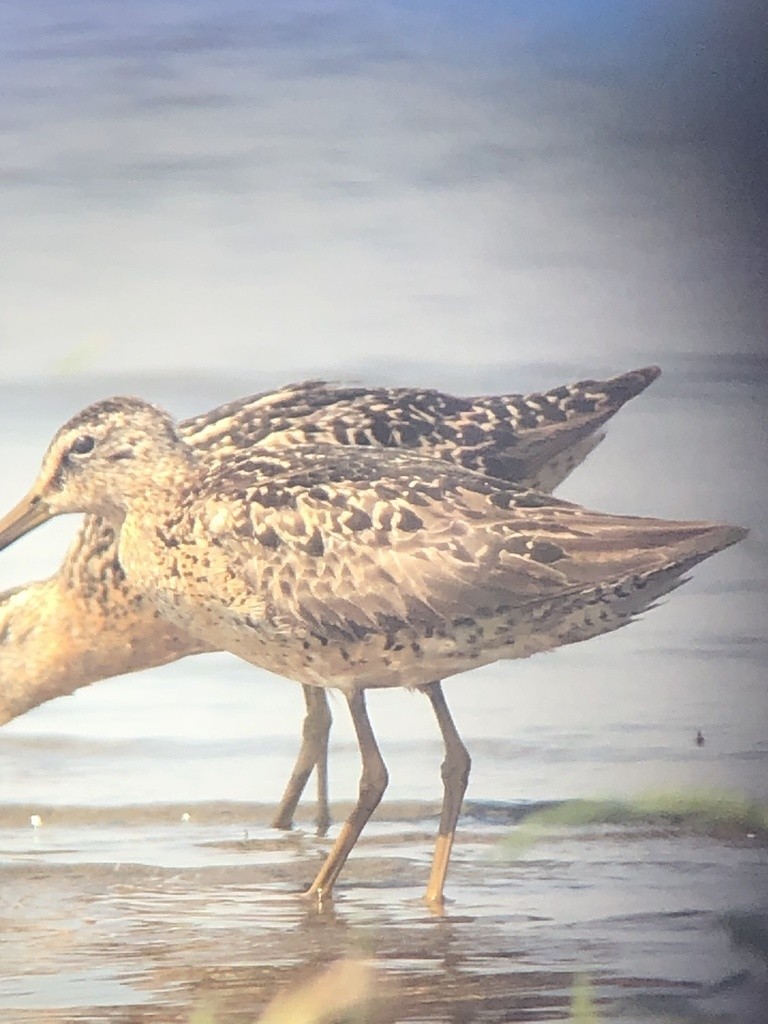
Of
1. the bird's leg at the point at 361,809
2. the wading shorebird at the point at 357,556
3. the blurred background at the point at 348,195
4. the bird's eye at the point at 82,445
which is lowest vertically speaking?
the bird's leg at the point at 361,809

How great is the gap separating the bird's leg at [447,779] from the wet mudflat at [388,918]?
0.02 m

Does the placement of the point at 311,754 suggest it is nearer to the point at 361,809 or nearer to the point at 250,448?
the point at 361,809

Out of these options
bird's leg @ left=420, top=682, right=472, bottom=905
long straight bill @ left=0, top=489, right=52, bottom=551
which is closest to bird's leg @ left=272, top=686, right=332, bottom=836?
bird's leg @ left=420, top=682, right=472, bottom=905

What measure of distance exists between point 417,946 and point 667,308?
962 millimetres

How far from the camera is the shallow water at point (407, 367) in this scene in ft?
6.69

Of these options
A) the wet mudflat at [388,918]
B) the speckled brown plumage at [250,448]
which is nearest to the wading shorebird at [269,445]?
the speckled brown plumage at [250,448]

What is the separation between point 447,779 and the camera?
206cm

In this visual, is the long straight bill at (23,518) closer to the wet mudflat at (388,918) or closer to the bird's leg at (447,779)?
the wet mudflat at (388,918)

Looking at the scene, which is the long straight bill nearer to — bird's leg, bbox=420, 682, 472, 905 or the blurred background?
the blurred background

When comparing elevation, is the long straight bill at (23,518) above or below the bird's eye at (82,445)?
below

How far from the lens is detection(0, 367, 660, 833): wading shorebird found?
2.08 metres

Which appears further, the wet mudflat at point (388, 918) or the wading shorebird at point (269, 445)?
the wading shorebird at point (269, 445)

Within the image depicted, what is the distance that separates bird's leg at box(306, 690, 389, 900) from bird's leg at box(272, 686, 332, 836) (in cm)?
4

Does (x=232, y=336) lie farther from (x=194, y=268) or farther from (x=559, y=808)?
(x=559, y=808)
